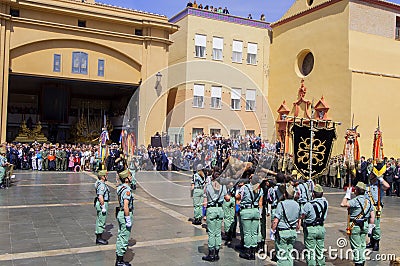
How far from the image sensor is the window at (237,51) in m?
32.5

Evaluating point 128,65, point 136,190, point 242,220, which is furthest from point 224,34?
point 242,220

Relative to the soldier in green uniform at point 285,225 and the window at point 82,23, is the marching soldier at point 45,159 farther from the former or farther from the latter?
the soldier in green uniform at point 285,225

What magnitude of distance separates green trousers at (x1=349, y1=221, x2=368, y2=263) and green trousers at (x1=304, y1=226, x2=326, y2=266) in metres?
0.77

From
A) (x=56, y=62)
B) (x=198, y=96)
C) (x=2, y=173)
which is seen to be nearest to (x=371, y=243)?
(x=2, y=173)

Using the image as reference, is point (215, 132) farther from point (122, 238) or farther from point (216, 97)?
point (122, 238)

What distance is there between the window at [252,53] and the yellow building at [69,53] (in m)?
7.48

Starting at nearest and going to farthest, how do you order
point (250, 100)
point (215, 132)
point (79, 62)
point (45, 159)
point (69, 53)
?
point (45, 159), point (69, 53), point (79, 62), point (215, 132), point (250, 100)

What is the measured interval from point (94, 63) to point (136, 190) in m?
13.3

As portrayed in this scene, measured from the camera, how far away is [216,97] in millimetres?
30000

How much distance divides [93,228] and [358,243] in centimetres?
615

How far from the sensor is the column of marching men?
6676 millimetres

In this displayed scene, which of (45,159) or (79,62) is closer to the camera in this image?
(45,159)

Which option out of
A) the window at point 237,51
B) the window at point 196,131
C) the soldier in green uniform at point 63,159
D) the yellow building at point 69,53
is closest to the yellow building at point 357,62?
the window at point 237,51

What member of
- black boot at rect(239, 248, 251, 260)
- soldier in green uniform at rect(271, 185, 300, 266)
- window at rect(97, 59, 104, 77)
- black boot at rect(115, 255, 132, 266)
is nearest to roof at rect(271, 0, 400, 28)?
window at rect(97, 59, 104, 77)
